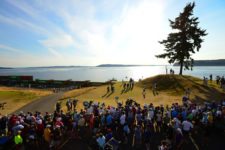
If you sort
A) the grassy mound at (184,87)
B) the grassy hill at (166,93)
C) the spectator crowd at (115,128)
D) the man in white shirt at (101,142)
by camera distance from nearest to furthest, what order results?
the man in white shirt at (101,142) → the spectator crowd at (115,128) → the grassy hill at (166,93) → the grassy mound at (184,87)

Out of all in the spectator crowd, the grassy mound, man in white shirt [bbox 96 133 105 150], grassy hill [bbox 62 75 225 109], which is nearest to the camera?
man in white shirt [bbox 96 133 105 150]

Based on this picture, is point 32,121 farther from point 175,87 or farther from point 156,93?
point 175,87

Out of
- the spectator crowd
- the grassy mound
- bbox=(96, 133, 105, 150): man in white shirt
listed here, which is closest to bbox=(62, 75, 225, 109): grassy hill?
the grassy mound

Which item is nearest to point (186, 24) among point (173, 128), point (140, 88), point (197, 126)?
point (140, 88)

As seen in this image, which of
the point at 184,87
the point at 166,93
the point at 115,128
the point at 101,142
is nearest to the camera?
the point at 101,142

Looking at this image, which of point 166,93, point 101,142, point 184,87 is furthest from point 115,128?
point 184,87

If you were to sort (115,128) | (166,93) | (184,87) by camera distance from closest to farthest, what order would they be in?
(115,128) → (166,93) → (184,87)

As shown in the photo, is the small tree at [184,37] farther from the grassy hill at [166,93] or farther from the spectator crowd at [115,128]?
the spectator crowd at [115,128]

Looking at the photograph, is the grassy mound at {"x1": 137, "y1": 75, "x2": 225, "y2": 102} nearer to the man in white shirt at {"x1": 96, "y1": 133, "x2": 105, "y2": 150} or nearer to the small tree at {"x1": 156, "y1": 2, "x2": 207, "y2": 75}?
the small tree at {"x1": 156, "y1": 2, "x2": 207, "y2": 75}

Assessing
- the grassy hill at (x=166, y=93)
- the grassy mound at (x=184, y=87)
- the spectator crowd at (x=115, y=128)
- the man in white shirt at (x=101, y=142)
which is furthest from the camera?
the grassy mound at (x=184, y=87)

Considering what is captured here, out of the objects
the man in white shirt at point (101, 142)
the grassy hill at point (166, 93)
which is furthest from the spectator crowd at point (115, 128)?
the grassy hill at point (166, 93)

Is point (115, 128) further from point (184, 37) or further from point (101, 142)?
point (184, 37)

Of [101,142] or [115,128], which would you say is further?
[115,128]

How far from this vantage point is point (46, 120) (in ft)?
51.7
